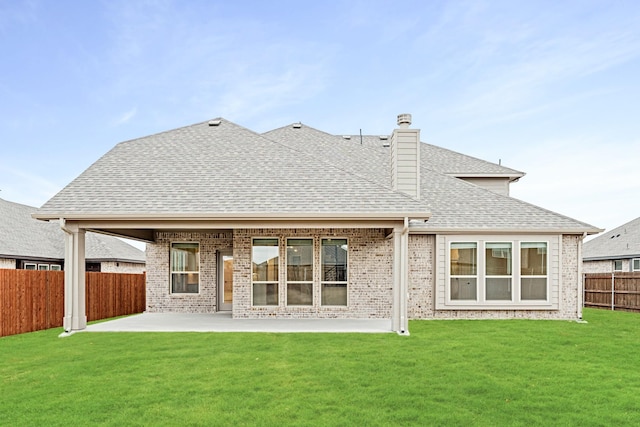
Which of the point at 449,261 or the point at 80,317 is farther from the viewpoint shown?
the point at 449,261

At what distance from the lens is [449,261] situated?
13.4m

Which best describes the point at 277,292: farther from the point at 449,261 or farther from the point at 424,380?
the point at 424,380

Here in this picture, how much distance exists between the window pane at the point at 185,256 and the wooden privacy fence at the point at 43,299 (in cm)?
241

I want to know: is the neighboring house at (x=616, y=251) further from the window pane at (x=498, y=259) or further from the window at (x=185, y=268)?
the window at (x=185, y=268)

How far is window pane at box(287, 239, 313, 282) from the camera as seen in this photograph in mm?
13484

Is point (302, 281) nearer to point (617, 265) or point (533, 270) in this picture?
point (533, 270)

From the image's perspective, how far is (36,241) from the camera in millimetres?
21609

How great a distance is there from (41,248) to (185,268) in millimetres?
10345

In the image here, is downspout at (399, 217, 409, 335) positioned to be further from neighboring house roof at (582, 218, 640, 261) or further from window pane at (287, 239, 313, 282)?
neighboring house roof at (582, 218, 640, 261)

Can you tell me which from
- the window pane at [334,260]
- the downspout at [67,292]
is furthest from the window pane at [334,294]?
the downspout at [67,292]

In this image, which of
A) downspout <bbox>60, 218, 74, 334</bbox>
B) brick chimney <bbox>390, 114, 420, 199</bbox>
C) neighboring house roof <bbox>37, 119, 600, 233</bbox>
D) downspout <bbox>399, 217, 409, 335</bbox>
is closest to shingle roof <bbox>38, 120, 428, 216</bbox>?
neighboring house roof <bbox>37, 119, 600, 233</bbox>

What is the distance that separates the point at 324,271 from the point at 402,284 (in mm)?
3152

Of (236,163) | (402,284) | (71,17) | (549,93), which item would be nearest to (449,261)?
(402,284)

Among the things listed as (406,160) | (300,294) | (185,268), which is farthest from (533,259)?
(185,268)
